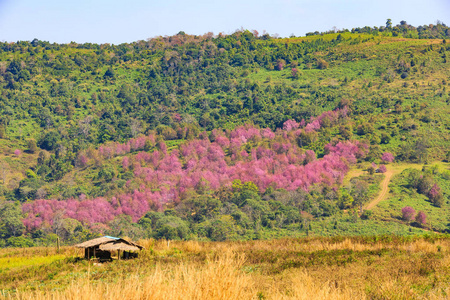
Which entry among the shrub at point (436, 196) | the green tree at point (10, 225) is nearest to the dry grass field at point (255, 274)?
the green tree at point (10, 225)

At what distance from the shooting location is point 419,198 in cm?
5331

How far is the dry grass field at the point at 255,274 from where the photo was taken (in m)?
5.26

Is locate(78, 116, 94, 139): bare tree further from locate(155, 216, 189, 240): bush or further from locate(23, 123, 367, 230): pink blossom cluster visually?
locate(155, 216, 189, 240): bush

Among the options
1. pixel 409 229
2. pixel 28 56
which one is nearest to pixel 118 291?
pixel 409 229

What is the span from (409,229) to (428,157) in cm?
1959

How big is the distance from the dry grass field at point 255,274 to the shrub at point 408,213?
30058 mm

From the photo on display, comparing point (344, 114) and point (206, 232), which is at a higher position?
point (344, 114)

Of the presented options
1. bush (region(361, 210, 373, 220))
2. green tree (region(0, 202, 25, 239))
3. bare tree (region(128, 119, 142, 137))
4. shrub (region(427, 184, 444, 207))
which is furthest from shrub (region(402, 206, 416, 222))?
bare tree (region(128, 119, 142, 137))

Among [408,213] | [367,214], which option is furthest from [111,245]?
[408,213]

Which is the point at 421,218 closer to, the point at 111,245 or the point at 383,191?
the point at 383,191

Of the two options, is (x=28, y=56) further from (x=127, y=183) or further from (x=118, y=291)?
(x=118, y=291)

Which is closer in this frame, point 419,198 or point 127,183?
point 419,198

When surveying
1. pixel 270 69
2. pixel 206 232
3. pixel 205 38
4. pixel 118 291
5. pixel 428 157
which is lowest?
pixel 206 232

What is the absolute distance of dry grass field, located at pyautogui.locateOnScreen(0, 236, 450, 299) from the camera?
5262 millimetres
